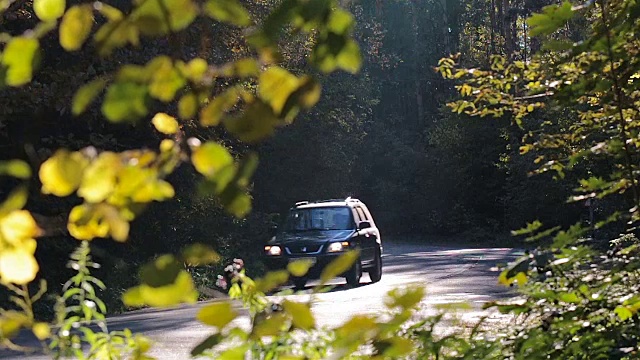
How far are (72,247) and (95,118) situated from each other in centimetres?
247

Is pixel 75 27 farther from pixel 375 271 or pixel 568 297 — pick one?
pixel 375 271

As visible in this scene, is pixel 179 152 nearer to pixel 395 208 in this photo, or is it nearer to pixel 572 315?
pixel 572 315

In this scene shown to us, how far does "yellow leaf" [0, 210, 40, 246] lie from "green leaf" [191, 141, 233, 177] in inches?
8.9

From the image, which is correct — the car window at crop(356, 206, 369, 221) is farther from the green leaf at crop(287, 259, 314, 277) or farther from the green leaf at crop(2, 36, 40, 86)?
the green leaf at crop(2, 36, 40, 86)

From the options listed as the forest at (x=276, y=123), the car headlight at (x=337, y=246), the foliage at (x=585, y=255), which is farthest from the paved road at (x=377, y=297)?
the foliage at (x=585, y=255)

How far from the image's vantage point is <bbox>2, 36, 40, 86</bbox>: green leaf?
4.79 ft

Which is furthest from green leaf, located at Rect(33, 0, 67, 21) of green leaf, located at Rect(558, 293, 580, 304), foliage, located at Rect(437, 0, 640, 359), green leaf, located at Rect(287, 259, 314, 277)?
green leaf, located at Rect(558, 293, 580, 304)

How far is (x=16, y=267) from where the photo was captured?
1.48 m

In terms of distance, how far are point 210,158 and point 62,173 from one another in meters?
0.18

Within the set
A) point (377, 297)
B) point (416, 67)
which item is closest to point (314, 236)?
point (377, 297)

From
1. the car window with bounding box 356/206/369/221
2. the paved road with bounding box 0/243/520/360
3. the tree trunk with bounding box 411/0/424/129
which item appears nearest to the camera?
the paved road with bounding box 0/243/520/360

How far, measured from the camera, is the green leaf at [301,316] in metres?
1.56

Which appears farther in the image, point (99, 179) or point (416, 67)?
point (416, 67)

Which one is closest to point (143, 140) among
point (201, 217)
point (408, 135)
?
point (201, 217)
